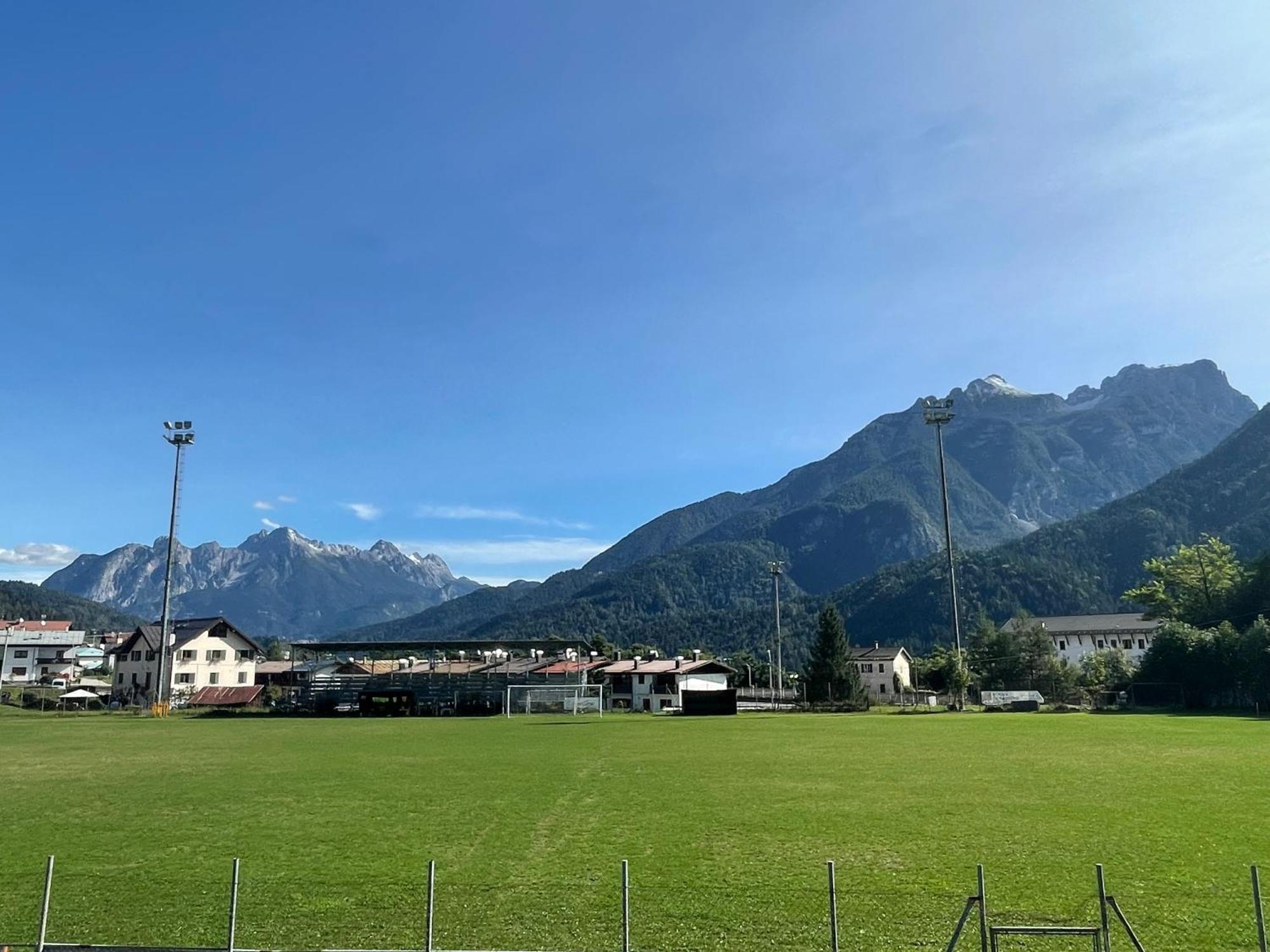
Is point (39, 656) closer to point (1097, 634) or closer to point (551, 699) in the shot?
point (551, 699)

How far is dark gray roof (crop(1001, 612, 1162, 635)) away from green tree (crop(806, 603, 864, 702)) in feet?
183

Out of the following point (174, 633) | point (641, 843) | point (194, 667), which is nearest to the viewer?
point (641, 843)

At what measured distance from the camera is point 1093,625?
146 m

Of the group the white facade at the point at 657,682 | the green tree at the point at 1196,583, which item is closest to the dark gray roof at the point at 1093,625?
the green tree at the point at 1196,583

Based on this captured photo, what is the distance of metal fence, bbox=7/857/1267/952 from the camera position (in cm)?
1034

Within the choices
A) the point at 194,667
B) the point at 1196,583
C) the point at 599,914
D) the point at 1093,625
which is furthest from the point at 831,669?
the point at 1093,625

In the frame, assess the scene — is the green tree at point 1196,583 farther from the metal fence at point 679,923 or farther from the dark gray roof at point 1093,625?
the metal fence at point 679,923

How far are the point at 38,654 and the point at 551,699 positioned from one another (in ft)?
360

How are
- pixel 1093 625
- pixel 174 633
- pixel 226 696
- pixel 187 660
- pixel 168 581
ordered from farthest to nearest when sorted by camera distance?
1. pixel 1093 625
2. pixel 174 633
3. pixel 187 660
4. pixel 226 696
5. pixel 168 581

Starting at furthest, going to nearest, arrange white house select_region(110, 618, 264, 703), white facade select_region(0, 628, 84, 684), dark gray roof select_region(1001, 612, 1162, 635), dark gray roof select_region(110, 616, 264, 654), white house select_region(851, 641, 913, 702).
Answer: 1. dark gray roof select_region(1001, 612, 1162, 635)
2. white facade select_region(0, 628, 84, 684)
3. white house select_region(851, 641, 913, 702)
4. dark gray roof select_region(110, 616, 264, 654)
5. white house select_region(110, 618, 264, 703)

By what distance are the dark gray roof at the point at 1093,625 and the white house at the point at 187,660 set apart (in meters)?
114

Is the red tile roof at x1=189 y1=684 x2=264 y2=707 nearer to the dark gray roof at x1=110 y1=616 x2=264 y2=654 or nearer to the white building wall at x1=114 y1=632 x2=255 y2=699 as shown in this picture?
the white building wall at x1=114 y1=632 x2=255 y2=699

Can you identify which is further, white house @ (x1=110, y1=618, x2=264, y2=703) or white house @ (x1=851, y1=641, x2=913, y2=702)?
white house @ (x1=851, y1=641, x2=913, y2=702)

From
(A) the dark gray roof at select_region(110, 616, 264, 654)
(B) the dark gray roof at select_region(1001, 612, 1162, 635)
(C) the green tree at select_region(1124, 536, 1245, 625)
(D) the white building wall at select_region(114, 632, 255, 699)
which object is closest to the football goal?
(A) the dark gray roof at select_region(110, 616, 264, 654)
